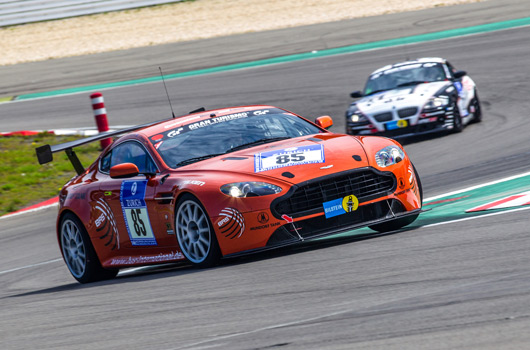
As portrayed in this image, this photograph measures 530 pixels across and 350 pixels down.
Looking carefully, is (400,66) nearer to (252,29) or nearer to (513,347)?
(513,347)

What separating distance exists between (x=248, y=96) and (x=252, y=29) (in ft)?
36.3

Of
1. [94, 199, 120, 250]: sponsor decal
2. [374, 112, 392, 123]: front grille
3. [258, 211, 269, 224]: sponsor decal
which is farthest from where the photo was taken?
[374, 112, 392, 123]: front grille

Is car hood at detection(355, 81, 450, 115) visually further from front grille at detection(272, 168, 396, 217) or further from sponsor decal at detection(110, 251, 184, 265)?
front grille at detection(272, 168, 396, 217)

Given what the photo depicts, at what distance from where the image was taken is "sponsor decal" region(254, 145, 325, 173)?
688 cm

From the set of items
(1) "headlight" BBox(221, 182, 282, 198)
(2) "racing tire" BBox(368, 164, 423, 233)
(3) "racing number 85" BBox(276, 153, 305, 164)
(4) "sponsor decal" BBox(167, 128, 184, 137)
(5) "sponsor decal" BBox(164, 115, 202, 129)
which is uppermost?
(5) "sponsor decal" BBox(164, 115, 202, 129)

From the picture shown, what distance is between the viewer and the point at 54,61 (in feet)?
94.5

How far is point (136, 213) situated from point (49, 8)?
1145 inches

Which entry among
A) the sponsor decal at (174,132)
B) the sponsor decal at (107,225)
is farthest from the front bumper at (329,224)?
the sponsor decal at (107,225)

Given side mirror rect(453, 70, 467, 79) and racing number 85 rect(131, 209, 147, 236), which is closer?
racing number 85 rect(131, 209, 147, 236)

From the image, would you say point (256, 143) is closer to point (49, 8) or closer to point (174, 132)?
point (174, 132)

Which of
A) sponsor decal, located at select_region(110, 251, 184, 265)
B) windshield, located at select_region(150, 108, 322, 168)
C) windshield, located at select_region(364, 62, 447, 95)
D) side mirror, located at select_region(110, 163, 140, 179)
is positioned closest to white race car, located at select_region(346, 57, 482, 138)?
windshield, located at select_region(364, 62, 447, 95)

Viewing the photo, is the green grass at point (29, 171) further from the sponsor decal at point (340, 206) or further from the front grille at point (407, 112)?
the sponsor decal at point (340, 206)

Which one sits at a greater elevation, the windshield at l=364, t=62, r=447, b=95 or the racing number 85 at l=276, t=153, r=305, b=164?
the windshield at l=364, t=62, r=447, b=95

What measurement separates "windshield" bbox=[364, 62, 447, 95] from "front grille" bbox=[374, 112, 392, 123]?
1160 mm
